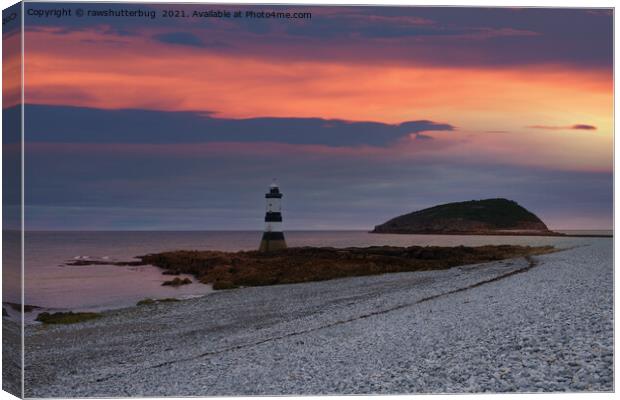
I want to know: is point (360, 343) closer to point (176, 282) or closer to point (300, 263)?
point (300, 263)

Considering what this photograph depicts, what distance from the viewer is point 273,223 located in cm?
2395

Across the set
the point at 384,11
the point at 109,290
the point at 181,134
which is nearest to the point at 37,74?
the point at 181,134

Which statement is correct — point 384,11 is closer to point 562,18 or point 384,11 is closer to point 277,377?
point 562,18

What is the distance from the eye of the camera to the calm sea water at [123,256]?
78.5ft

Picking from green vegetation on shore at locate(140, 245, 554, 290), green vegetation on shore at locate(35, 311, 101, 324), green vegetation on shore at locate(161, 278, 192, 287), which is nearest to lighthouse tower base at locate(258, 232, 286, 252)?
green vegetation on shore at locate(140, 245, 554, 290)

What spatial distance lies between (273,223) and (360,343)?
780 cm

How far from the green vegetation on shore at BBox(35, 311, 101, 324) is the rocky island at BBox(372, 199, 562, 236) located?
943cm

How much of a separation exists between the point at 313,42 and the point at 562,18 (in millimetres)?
4960

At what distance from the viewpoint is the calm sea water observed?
78.5 feet

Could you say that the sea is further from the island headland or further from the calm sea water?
the island headland

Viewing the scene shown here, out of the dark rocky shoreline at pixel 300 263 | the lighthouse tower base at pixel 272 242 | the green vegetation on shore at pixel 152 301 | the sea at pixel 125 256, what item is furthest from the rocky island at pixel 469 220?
the green vegetation on shore at pixel 152 301

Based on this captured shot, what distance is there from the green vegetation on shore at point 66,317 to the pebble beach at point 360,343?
61 centimetres

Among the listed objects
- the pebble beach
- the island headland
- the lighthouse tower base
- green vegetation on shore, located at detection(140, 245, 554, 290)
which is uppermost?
the island headland

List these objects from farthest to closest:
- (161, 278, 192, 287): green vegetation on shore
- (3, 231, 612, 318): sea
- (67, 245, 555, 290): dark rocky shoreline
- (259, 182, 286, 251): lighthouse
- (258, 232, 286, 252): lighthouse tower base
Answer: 1. (161, 278, 192, 287): green vegetation on shore
2. (67, 245, 555, 290): dark rocky shoreline
3. (258, 232, 286, 252): lighthouse tower base
4. (3, 231, 612, 318): sea
5. (259, 182, 286, 251): lighthouse
